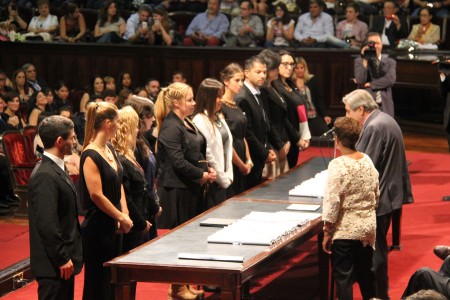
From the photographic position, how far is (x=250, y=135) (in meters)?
→ 8.71

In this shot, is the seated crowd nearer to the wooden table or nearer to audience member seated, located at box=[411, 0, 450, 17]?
audience member seated, located at box=[411, 0, 450, 17]

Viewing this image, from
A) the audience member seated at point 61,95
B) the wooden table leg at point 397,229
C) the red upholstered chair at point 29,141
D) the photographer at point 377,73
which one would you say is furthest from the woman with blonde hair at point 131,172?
the audience member seated at point 61,95

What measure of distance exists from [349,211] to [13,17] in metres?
11.6

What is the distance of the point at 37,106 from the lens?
477 inches

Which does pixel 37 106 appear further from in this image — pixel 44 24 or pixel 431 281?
pixel 431 281

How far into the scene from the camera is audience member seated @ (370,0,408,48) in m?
14.5

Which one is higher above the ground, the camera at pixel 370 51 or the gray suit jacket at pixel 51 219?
the camera at pixel 370 51

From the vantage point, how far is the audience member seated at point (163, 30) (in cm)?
1523

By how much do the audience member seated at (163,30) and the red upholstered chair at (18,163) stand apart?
5.41 metres

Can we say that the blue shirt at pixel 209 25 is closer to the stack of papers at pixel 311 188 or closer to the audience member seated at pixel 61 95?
the audience member seated at pixel 61 95

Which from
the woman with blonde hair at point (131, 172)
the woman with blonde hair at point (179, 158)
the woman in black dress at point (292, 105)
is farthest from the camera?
the woman in black dress at point (292, 105)

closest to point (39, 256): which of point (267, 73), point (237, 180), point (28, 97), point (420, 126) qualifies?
point (237, 180)

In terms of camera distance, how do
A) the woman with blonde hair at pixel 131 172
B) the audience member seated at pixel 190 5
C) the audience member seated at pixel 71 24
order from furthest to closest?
the audience member seated at pixel 190 5 < the audience member seated at pixel 71 24 < the woman with blonde hair at pixel 131 172

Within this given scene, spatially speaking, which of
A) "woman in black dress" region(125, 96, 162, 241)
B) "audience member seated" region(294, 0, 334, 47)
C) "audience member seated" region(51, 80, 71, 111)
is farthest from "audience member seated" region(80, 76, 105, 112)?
"woman in black dress" region(125, 96, 162, 241)
